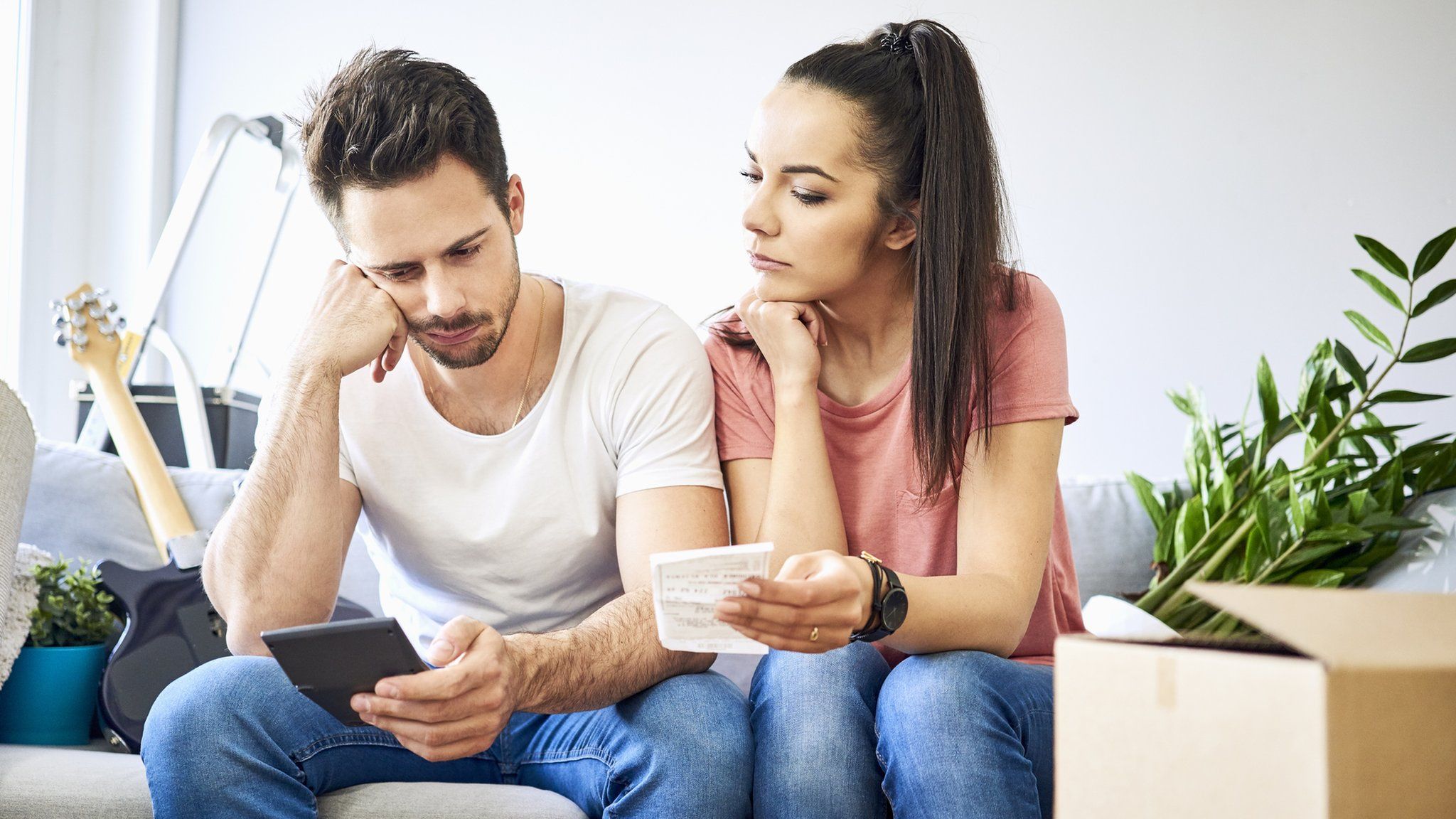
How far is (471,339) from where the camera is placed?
141 cm

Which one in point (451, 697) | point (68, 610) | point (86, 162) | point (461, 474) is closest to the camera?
point (451, 697)

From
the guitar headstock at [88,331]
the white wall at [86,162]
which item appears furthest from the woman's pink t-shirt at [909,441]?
the white wall at [86,162]

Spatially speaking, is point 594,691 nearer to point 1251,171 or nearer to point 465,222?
point 465,222

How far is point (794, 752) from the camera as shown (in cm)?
109

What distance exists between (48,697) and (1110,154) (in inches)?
81.0

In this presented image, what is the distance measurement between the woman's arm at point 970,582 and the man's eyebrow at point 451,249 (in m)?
0.59

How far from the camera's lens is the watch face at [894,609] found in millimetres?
1058

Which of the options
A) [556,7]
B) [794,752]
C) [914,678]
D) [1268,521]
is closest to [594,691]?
[794,752]

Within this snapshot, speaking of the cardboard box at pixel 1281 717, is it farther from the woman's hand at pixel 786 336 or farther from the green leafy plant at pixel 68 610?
the green leafy plant at pixel 68 610

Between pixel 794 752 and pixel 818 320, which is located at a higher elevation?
pixel 818 320

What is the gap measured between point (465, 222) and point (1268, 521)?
1.20 meters

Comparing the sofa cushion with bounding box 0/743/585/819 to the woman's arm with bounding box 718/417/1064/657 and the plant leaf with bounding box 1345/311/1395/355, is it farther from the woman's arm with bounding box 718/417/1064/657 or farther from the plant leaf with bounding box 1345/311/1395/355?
the plant leaf with bounding box 1345/311/1395/355

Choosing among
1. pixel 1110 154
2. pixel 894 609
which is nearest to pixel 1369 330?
pixel 1110 154

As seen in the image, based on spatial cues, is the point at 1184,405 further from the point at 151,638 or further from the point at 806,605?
the point at 151,638
